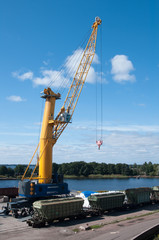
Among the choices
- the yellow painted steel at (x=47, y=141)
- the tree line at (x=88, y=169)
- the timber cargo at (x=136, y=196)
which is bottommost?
the tree line at (x=88, y=169)

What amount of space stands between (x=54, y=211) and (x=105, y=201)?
7219mm

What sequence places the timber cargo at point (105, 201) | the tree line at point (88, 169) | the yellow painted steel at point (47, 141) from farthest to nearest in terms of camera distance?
1. the tree line at point (88, 169)
2. the yellow painted steel at point (47, 141)
3. the timber cargo at point (105, 201)

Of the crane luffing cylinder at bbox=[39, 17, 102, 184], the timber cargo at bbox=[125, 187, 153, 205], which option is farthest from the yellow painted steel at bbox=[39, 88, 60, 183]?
the timber cargo at bbox=[125, 187, 153, 205]

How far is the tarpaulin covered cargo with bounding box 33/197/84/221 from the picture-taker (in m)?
19.8

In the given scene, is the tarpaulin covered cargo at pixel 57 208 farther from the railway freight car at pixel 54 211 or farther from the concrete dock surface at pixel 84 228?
the concrete dock surface at pixel 84 228

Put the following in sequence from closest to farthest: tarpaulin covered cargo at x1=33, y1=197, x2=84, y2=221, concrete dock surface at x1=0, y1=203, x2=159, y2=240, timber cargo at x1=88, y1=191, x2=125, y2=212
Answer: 1. concrete dock surface at x1=0, y1=203, x2=159, y2=240
2. tarpaulin covered cargo at x1=33, y1=197, x2=84, y2=221
3. timber cargo at x1=88, y1=191, x2=125, y2=212

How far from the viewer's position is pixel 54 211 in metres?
20.2

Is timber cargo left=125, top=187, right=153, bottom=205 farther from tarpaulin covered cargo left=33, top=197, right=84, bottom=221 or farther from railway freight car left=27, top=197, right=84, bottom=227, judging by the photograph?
tarpaulin covered cargo left=33, top=197, right=84, bottom=221

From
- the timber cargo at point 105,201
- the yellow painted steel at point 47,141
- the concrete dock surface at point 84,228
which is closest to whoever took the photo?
the concrete dock surface at point 84,228

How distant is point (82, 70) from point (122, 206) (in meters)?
22.2

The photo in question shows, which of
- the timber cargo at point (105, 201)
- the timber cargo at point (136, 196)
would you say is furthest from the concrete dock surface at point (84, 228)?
the timber cargo at point (136, 196)

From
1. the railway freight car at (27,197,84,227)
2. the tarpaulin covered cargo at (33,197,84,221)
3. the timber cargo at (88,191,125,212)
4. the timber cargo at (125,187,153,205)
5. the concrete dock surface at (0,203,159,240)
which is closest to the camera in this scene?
the concrete dock surface at (0,203,159,240)

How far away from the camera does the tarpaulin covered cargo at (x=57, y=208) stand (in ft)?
65.0

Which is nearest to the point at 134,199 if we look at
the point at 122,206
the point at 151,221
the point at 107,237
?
the point at 122,206
